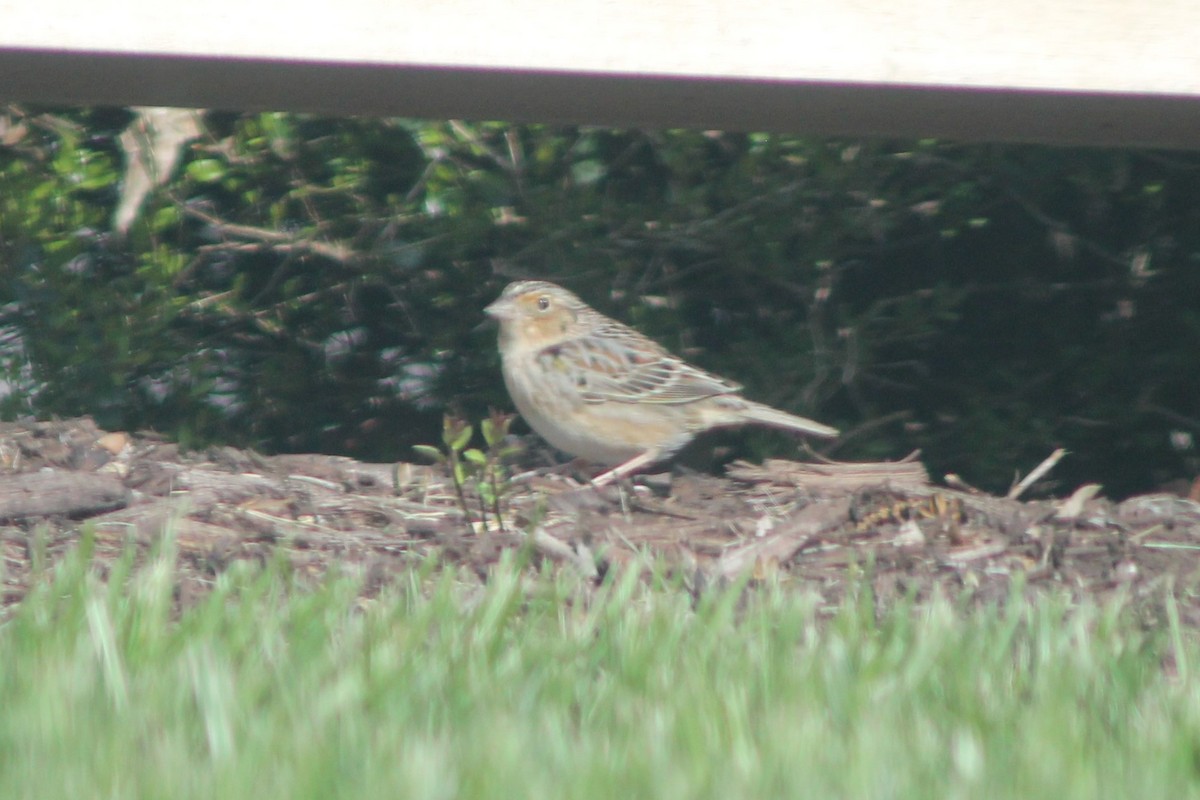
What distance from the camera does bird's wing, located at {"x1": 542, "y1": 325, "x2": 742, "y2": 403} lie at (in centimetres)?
577

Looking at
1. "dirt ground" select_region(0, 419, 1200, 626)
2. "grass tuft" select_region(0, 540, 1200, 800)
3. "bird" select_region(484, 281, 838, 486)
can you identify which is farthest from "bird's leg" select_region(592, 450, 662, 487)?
"grass tuft" select_region(0, 540, 1200, 800)

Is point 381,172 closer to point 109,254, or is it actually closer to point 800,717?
point 109,254

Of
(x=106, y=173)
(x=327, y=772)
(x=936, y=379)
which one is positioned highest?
(x=106, y=173)

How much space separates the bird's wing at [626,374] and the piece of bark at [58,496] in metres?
1.92

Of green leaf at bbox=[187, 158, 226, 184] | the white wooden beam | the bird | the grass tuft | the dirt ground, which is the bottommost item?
the grass tuft

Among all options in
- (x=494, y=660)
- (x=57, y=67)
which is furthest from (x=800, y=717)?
(x=57, y=67)

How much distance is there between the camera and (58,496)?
4430 mm

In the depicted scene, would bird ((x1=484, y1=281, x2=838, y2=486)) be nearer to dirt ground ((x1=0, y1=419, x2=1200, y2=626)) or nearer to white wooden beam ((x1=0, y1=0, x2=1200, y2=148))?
dirt ground ((x1=0, y1=419, x2=1200, y2=626))

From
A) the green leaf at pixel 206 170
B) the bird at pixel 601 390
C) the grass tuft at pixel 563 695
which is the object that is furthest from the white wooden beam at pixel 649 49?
the grass tuft at pixel 563 695

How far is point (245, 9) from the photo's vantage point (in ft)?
14.7

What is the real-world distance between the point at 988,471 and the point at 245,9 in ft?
13.1

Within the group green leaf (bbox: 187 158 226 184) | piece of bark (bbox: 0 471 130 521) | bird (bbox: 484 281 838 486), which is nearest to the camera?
piece of bark (bbox: 0 471 130 521)

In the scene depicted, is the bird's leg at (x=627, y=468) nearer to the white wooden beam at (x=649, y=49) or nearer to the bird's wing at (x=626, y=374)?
the bird's wing at (x=626, y=374)

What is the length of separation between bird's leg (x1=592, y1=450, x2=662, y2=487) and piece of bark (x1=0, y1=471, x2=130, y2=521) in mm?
1800
